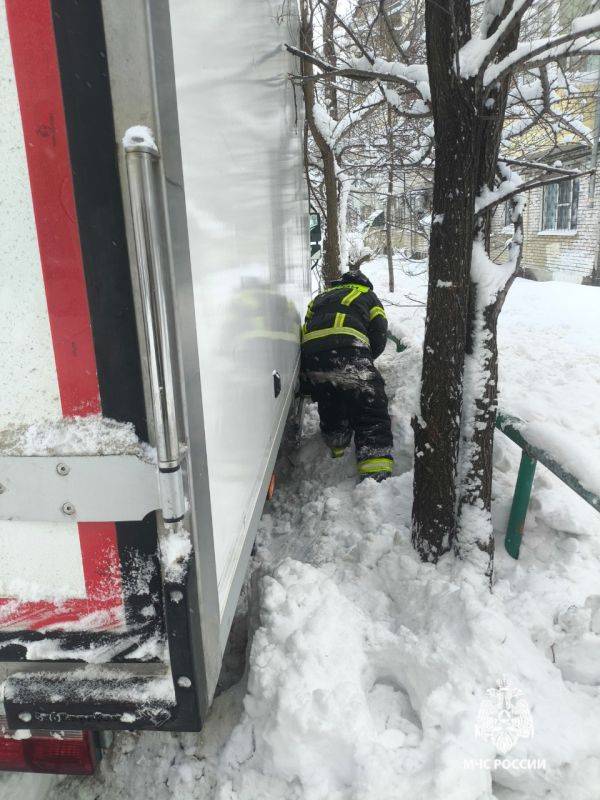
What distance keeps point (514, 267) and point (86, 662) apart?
243 centimetres

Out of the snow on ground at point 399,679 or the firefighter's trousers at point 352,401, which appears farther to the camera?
the firefighter's trousers at point 352,401

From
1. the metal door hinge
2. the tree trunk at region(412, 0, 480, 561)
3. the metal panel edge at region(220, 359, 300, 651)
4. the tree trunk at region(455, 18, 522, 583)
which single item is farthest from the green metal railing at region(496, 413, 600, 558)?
the metal door hinge

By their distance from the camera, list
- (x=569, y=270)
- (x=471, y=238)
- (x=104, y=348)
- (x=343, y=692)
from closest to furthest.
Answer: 1. (x=104, y=348)
2. (x=343, y=692)
3. (x=471, y=238)
4. (x=569, y=270)

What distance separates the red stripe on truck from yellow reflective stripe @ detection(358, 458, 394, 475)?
9.13 ft

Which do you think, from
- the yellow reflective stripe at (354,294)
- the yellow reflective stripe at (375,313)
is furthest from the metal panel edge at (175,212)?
the yellow reflective stripe at (375,313)

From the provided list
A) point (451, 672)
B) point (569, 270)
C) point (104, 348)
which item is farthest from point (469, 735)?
point (569, 270)

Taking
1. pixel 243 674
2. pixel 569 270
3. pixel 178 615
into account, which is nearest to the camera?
pixel 178 615

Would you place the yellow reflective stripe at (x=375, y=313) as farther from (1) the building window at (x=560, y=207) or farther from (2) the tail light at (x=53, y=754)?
(1) the building window at (x=560, y=207)

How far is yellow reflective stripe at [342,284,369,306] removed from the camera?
498 cm

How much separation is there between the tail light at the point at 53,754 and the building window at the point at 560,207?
1840 cm

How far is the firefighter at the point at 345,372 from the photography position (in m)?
4.42

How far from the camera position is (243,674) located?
2535 mm

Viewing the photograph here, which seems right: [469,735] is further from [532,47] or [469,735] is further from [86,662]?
[532,47]

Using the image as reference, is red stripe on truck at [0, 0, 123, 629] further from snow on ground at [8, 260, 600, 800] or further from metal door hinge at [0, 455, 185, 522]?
snow on ground at [8, 260, 600, 800]
